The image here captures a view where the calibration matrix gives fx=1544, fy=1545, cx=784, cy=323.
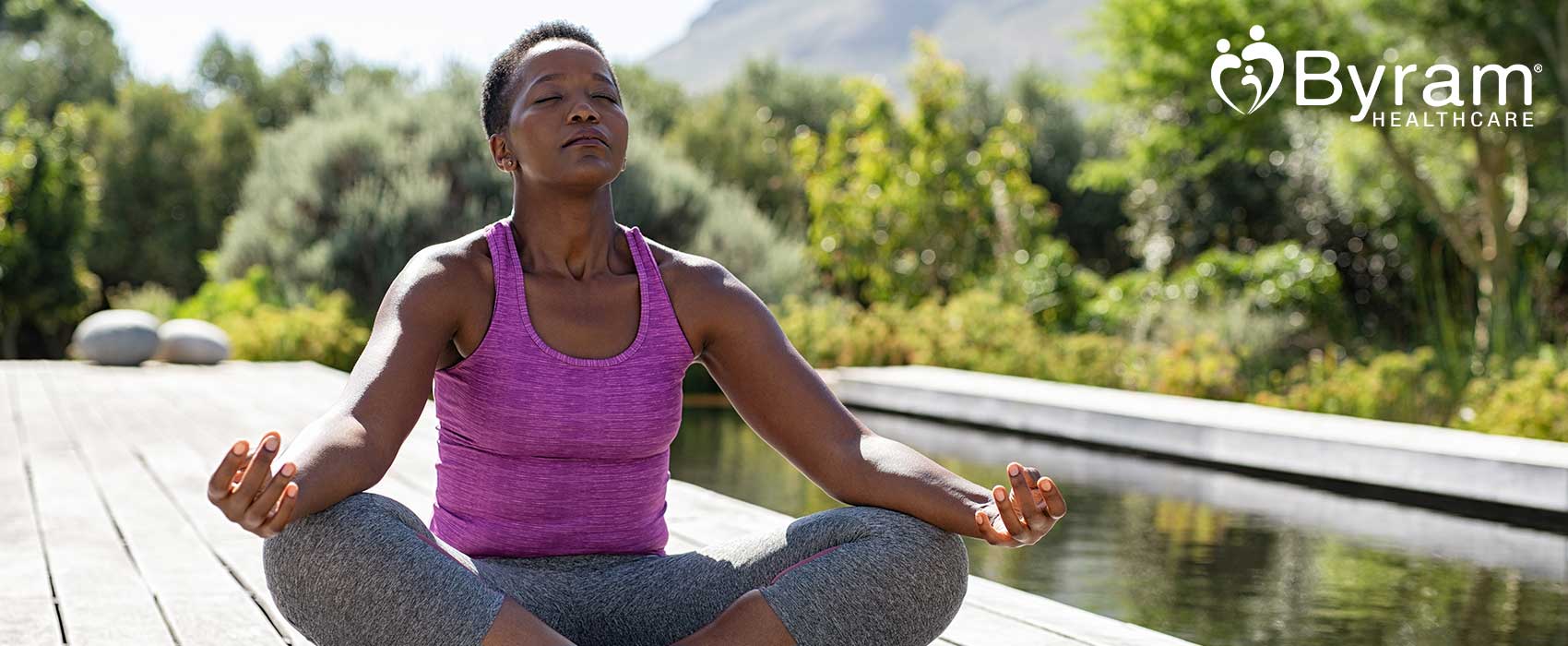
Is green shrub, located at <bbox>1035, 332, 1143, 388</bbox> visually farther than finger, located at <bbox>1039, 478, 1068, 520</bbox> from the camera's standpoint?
Yes

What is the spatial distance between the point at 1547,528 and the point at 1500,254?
531 cm

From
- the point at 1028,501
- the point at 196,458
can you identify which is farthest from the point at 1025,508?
the point at 196,458

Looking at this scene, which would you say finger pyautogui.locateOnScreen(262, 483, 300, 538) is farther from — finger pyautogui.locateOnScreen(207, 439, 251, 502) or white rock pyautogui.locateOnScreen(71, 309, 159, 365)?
white rock pyautogui.locateOnScreen(71, 309, 159, 365)

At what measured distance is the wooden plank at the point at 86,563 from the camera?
262 centimetres

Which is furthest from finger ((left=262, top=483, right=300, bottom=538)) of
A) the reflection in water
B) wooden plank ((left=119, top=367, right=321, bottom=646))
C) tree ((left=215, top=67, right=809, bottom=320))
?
tree ((left=215, top=67, right=809, bottom=320))

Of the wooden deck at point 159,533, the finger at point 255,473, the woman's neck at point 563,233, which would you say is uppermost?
the woman's neck at point 563,233

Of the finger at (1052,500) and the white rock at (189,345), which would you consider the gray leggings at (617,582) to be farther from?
the white rock at (189,345)

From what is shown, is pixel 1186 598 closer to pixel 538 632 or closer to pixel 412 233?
pixel 538 632

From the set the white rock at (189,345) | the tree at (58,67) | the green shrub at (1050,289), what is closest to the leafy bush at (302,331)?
the white rock at (189,345)

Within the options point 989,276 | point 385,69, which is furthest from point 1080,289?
point 385,69

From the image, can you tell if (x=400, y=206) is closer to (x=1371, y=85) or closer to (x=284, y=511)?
(x=1371, y=85)

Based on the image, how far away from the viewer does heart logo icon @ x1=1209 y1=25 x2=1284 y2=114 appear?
10.4 metres

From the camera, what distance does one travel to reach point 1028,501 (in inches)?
69.8

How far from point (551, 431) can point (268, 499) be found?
0.42m
